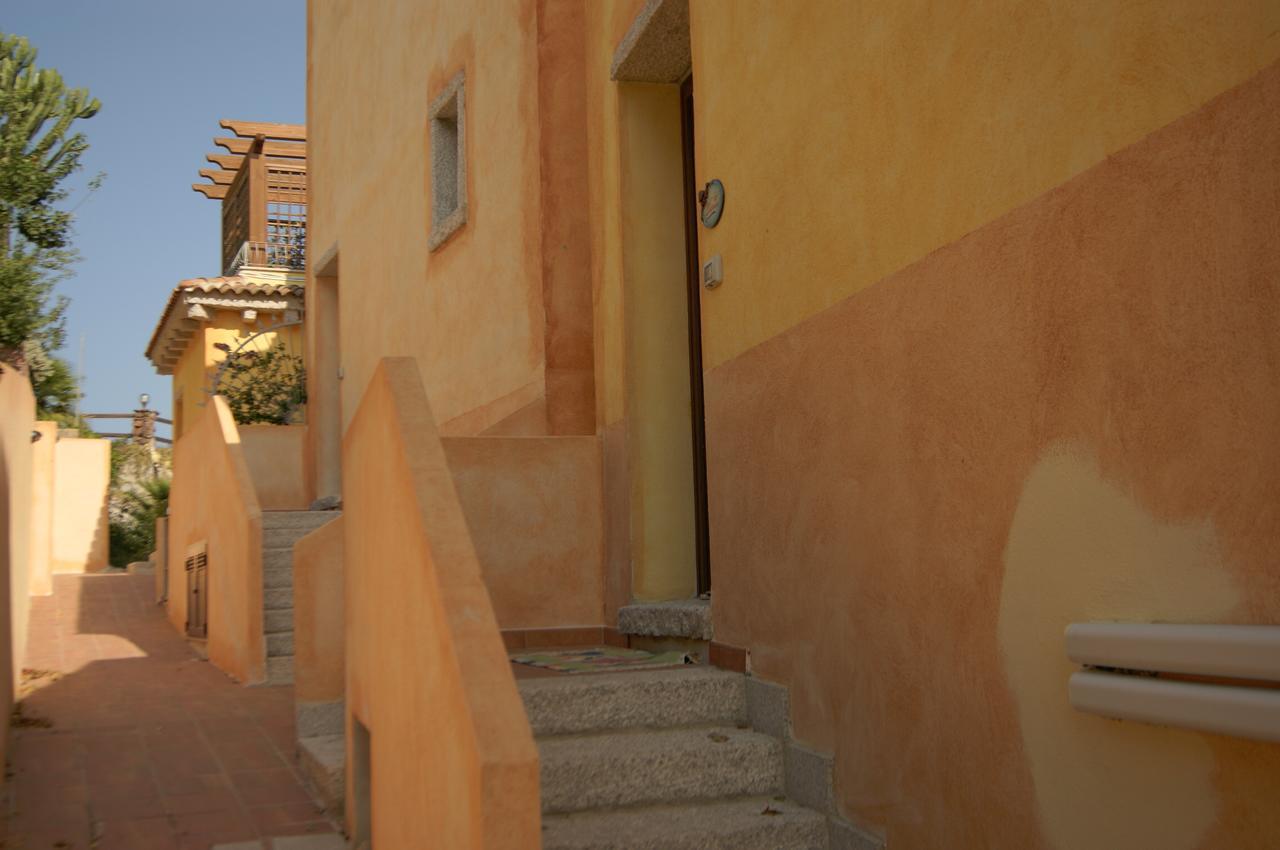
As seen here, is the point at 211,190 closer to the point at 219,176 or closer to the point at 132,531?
the point at 219,176

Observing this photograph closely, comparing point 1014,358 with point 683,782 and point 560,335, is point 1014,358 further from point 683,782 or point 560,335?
point 560,335

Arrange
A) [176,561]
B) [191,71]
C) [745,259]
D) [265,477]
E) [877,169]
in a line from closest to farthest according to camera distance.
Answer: [877,169], [745,259], [176,561], [265,477], [191,71]

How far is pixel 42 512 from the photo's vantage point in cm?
1516

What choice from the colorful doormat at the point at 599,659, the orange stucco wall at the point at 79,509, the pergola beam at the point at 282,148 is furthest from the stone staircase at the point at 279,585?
the orange stucco wall at the point at 79,509

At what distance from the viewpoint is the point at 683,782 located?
434 centimetres

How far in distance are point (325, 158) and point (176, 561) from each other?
4796mm

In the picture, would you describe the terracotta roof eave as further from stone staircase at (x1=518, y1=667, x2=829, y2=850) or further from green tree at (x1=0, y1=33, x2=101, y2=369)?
stone staircase at (x1=518, y1=667, x2=829, y2=850)

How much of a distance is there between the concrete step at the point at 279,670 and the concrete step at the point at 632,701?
4355 millimetres

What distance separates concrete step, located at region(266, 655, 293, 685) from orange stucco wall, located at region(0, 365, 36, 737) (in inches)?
63.6

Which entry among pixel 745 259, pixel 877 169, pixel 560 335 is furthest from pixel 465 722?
pixel 560 335

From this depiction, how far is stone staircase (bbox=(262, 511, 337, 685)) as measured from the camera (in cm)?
877

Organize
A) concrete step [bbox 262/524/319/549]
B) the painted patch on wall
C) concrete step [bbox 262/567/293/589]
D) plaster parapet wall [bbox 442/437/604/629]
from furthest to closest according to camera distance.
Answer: concrete step [bbox 262/524/319/549], concrete step [bbox 262/567/293/589], plaster parapet wall [bbox 442/437/604/629], the painted patch on wall

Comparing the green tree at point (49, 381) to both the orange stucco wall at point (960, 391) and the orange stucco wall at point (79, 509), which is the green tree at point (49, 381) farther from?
the orange stucco wall at point (79, 509)

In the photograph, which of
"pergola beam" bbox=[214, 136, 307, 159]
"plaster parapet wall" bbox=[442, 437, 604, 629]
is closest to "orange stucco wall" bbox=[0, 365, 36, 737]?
"plaster parapet wall" bbox=[442, 437, 604, 629]
